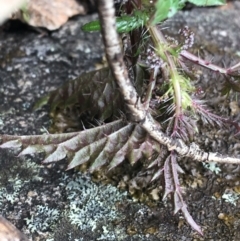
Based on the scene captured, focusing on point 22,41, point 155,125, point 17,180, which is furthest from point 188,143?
point 22,41

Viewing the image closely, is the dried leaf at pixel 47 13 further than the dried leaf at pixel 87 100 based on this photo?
Yes

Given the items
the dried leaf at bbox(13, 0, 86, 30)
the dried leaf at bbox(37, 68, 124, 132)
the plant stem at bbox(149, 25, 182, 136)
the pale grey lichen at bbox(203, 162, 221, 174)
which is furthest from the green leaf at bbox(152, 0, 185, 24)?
the dried leaf at bbox(13, 0, 86, 30)

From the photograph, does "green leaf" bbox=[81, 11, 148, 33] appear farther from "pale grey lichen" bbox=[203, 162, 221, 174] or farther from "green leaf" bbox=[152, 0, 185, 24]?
"pale grey lichen" bbox=[203, 162, 221, 174]

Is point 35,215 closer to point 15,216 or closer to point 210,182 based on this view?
point 15,216

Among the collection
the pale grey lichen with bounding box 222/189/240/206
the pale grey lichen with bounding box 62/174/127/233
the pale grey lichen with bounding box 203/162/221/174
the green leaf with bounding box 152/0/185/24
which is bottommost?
the pale grey lichen with bounding box 222/189/240/206

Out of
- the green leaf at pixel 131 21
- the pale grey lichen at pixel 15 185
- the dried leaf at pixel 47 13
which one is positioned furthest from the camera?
the dried leaf at pixel 47 13

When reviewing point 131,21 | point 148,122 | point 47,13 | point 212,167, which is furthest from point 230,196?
point 47,13

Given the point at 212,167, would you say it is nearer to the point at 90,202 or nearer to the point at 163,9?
the point at 90,202

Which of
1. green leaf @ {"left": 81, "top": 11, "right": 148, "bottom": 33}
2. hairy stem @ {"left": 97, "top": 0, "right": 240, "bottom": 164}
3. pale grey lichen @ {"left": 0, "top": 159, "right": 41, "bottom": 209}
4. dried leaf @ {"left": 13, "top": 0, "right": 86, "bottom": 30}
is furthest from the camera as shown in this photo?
dried leaf @ {"left": 13, "top": 0, "right": 86, "bottom": 30}

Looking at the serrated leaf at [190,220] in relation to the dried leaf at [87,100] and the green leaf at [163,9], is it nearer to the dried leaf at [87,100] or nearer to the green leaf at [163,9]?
the dried leaf at [87,100]

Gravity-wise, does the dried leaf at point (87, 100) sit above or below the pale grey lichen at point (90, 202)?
above

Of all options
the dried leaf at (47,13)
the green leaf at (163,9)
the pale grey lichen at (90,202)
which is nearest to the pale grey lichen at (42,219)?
the pale grey lichen at (90,202)

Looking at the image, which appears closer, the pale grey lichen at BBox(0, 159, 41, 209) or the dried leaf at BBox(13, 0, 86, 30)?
the pale grey lichen at BBox(0, 159, 41, 209)
